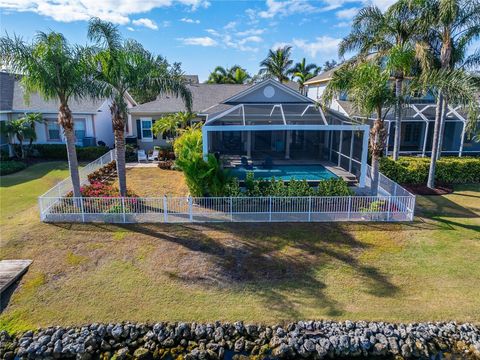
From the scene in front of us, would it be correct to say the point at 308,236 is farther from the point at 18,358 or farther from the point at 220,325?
the point at 18,358

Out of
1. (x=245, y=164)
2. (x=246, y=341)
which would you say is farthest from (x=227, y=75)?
(x=246, y=341)

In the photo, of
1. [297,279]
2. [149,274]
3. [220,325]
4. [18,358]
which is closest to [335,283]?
[297,279]

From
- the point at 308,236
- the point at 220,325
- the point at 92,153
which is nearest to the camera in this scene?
the point at 220,325

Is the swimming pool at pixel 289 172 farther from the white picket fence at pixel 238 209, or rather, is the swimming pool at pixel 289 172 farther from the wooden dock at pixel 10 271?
the wooden dock at pixel 10 271

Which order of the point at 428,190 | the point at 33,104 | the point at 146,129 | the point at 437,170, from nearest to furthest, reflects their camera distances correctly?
the point at 428,190 → the point at 437,170 → the point at 33,104 → the point at 146,129

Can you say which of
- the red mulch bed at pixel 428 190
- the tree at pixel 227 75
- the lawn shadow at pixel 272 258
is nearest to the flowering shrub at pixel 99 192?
the lawn shadow at pixel 272 258

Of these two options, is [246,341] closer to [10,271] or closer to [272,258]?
[272,258]
